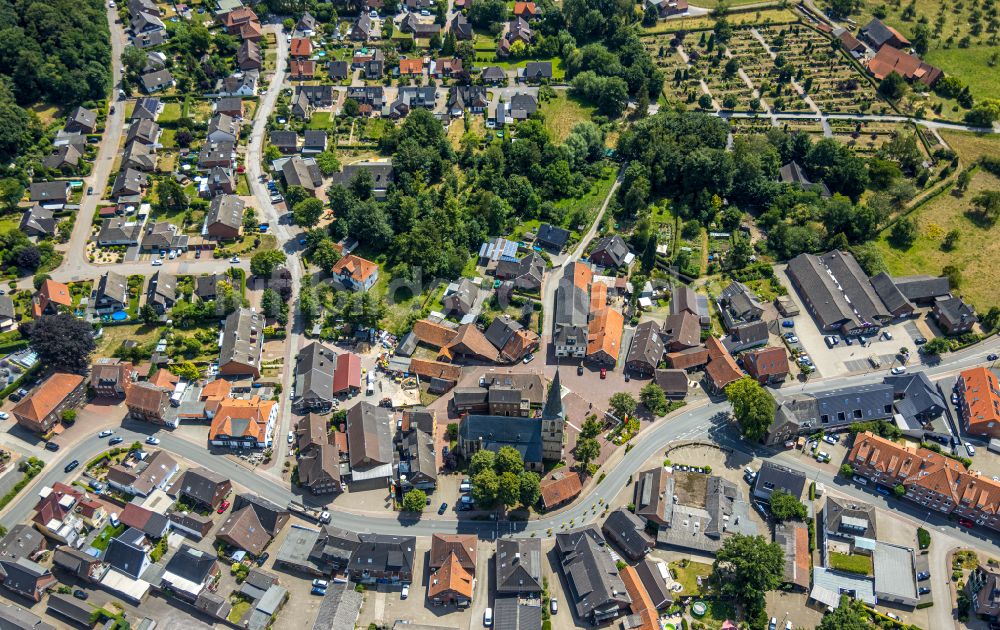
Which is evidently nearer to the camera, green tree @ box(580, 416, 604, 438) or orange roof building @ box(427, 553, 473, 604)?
orange roof building @ box(427, 553, 473, 604)

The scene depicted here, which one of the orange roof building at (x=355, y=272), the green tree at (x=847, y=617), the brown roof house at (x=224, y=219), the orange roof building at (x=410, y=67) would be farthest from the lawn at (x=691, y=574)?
the orange roof building at (x=410, y=67)

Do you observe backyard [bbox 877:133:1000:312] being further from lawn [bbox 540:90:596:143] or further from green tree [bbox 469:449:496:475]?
green tree [bbox 469:449:496:475]

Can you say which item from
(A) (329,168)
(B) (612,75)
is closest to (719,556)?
(A) (329,168)

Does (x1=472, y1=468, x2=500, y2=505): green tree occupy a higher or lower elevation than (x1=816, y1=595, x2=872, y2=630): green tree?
higher

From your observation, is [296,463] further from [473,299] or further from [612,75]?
[612,75]

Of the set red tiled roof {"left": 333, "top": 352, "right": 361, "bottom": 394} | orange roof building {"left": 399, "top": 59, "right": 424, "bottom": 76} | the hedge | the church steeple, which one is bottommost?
the hedge

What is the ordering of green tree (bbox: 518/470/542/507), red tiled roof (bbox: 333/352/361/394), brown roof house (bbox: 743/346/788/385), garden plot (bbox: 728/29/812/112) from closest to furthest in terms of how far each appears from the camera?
green tree (bbox: 518/470/542/507), red tiled roof (bbox: 333/352/361/394), brown roof house (bbox: 743/346/788/385), garden plot (bbox: 728/29/812/112)

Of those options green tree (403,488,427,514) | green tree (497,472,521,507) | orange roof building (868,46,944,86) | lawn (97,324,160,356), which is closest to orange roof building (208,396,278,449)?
green tree (403,488,427,514)
